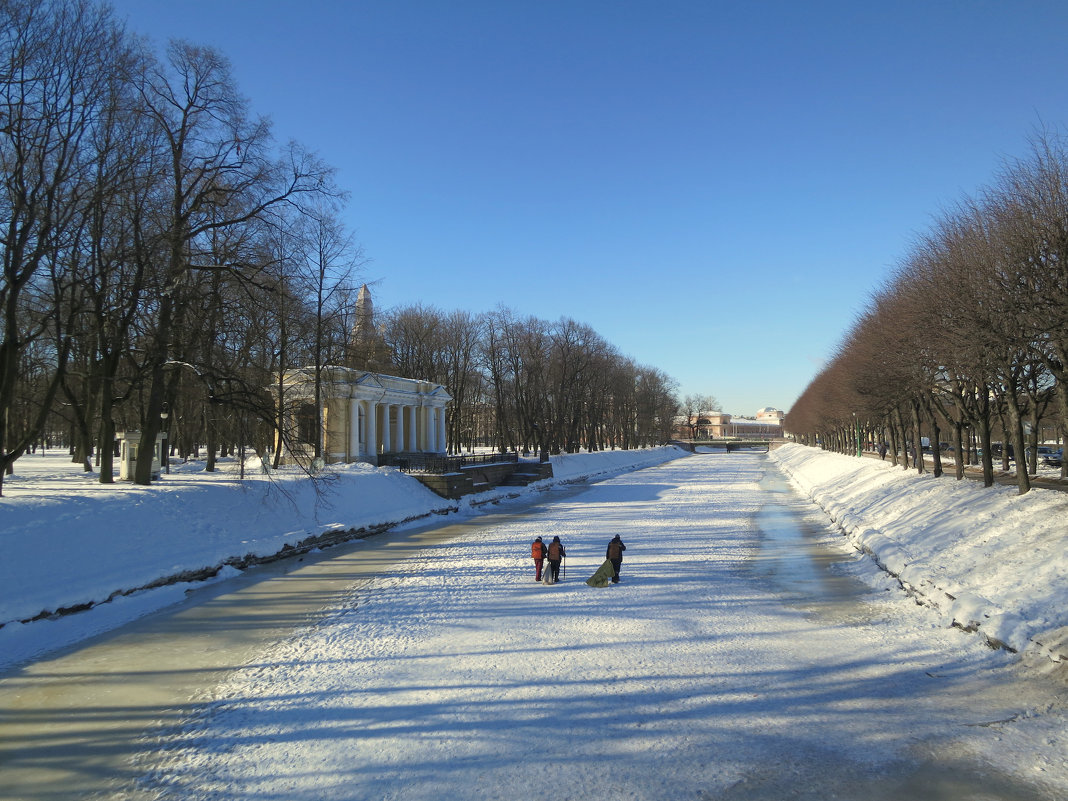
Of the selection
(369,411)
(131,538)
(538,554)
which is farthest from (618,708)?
(369,411)

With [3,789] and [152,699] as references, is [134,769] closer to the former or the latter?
[3,789]

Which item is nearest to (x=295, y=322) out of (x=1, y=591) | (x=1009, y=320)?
(x=1, y=591)

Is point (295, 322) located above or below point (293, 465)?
above

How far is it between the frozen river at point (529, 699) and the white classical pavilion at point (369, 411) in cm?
2321

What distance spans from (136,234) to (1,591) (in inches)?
398

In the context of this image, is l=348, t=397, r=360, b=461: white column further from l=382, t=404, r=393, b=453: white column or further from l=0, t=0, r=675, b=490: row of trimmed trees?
l=0, t=0, r=675, b=490: row of trimmed trees

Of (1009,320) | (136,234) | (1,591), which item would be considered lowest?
(1,591)

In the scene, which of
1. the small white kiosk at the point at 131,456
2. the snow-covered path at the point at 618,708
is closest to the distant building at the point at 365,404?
the small white kiosk at the point at 131,456

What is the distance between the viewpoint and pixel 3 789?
665 cm

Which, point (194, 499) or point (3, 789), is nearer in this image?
point (3, 789)

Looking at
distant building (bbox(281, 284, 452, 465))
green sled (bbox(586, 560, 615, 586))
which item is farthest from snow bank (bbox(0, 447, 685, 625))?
green sled (bbox(586, 560, 615, 586))

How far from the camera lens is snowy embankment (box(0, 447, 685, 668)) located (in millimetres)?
12789

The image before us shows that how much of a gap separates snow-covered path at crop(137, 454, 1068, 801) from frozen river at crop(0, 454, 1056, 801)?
4 centimetres

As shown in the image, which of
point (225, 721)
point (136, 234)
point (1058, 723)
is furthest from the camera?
point (136, 234)
